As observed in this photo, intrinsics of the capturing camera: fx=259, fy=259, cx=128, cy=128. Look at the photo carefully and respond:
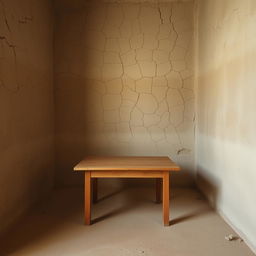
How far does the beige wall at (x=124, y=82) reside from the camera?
128 inches

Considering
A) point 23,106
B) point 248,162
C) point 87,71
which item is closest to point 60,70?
point 87,71

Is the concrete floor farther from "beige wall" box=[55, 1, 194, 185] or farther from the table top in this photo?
"beige wall" box=[55, 1, 194, 185]

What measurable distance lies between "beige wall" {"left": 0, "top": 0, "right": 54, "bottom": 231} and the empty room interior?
15 mm

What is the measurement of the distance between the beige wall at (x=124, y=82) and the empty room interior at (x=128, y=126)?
0.01 metres

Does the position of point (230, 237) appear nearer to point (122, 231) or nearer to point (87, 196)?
point (122, 231)

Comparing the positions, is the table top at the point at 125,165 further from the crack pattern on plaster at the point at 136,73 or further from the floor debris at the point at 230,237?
the crack pattern on plaster at the point at 136,73

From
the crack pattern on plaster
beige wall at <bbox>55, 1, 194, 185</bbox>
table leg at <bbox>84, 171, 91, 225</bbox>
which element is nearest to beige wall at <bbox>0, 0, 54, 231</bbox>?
beige wall at <bbox>55, 1, 194, 185</bbox>

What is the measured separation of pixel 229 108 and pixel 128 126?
1.43 metres

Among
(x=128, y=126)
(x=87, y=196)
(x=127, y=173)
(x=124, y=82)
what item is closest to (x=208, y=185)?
(x=127, y=173)

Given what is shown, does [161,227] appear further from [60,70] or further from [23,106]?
[60,70]

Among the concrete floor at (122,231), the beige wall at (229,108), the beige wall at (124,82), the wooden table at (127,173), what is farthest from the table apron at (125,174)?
the beige wall at (124,82)

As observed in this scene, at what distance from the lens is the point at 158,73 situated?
3.27m

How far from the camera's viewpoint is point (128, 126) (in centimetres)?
330

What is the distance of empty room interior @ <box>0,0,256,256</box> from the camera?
1.88m
